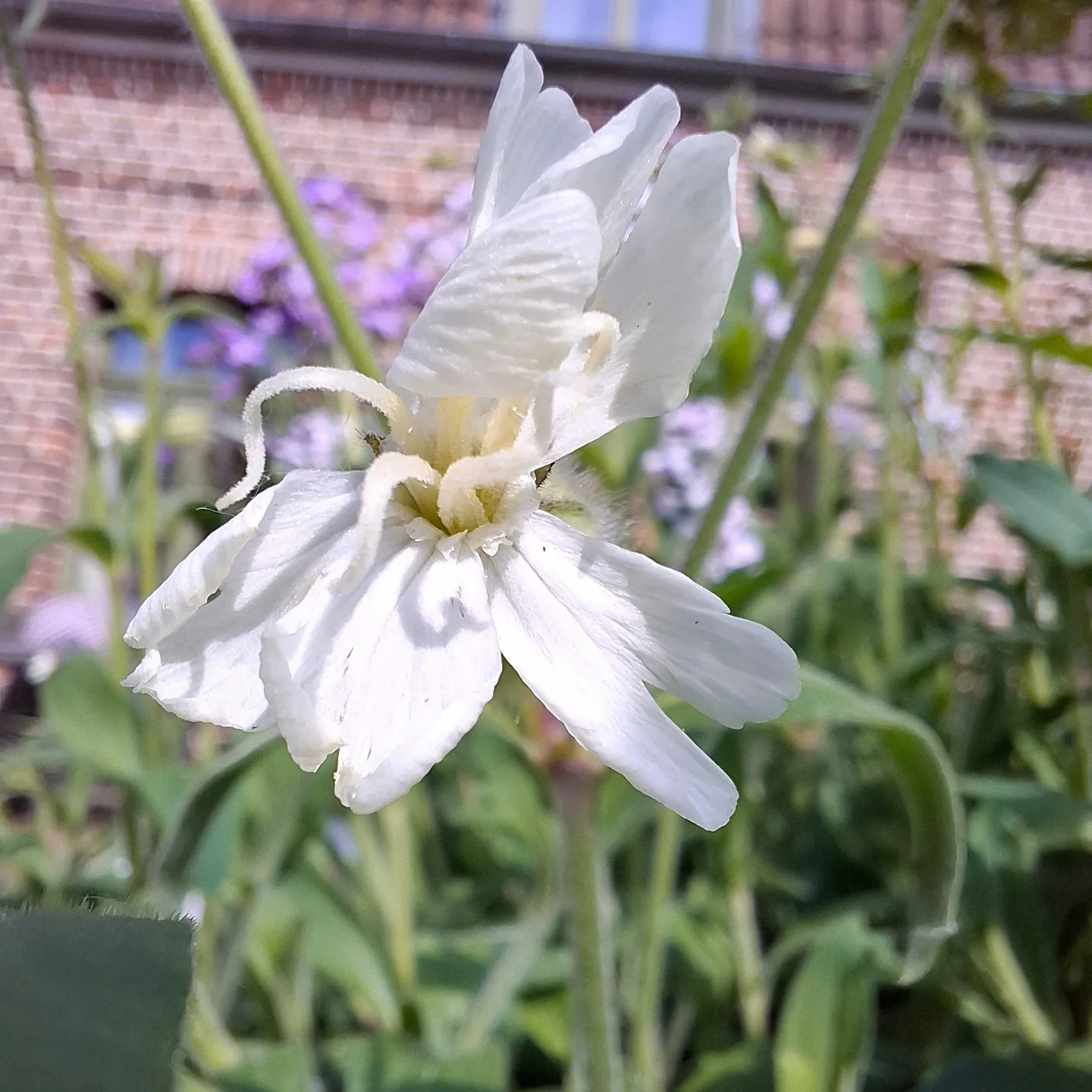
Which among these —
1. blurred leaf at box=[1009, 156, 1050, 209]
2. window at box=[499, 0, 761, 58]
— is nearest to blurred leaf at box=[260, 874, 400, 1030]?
blurred leaf at box=[1009, 156, 1050, 209]

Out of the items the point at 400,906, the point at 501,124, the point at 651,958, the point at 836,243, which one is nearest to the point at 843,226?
the point at 836,243

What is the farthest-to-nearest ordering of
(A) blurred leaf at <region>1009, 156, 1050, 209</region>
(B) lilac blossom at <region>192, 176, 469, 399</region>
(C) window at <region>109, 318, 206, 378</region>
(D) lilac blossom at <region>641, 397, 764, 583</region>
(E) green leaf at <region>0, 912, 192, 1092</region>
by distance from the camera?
(C) window at <region>109, 318, 206, 378</region>, (D) lilac blossom at <region>641, 397, 764, 583</region>, (B) lilac blossom at <region>192, 176, 469, 399</region>, (A) blurred leaf at <region>1009, 156, 1050, 209</region>, (E) green leaf at <region>0, 912, 192, 1092</region>

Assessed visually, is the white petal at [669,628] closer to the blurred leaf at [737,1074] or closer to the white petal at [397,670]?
the white petal at [397,670]

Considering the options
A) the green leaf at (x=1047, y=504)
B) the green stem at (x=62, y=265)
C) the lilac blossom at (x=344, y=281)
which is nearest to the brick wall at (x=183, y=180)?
the lilac blossom at (x=344, y=281)

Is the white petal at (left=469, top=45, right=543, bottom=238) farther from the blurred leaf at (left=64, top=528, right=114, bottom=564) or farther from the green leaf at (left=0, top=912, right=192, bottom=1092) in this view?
the blurred leaf at (left=64, top=528, right=114, bottom=564)

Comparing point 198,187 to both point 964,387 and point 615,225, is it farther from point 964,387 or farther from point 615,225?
point 615,225
